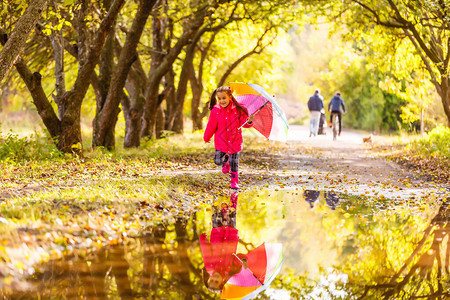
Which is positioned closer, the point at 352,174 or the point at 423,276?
the point at 423,276

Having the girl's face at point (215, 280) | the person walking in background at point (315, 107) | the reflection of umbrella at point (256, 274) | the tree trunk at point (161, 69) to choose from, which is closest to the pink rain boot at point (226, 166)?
the reflection of umbrella at point (256, 274)

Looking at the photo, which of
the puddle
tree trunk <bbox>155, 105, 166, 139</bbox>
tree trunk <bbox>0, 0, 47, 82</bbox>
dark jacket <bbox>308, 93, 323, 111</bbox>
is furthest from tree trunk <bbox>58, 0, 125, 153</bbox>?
dark jacket <bbox>308, 93, 323, 111</bbox>

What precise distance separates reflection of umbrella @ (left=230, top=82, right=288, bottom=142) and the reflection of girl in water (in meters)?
2.64

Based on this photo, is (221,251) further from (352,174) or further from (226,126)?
(352,174)

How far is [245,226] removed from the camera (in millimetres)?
7305

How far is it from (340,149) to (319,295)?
58.3 ft

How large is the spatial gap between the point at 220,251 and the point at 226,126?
4249mm

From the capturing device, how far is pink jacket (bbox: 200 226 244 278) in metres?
5.35

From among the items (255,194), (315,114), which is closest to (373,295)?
(255,194)

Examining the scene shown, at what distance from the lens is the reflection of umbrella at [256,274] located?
4.65m

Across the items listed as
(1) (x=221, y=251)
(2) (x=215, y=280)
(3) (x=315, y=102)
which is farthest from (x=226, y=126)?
(3) (x=315, y=102)

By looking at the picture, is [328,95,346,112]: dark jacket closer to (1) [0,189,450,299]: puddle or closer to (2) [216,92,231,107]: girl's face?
(2) [216,92,231,107]: girl's face

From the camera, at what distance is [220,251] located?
19.7ft

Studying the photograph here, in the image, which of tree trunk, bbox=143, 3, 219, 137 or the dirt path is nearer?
the dirt path
